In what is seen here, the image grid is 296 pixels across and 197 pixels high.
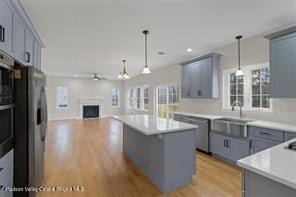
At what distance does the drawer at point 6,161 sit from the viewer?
64.1 inches

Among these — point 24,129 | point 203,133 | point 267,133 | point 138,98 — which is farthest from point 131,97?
point 24,129

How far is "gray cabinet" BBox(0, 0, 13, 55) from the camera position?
173cm

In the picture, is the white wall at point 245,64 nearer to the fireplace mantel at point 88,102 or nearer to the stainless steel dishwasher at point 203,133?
the stainless steel dishwasher at point 203,133

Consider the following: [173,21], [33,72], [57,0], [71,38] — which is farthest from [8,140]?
[173,21]

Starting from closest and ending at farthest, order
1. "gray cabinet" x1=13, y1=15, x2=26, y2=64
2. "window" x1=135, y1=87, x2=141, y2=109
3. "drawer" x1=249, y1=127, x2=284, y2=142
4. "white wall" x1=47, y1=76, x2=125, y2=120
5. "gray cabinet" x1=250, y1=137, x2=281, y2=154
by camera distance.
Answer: "gray cabinet" x1=13, y1=15, x2=26, y2=64, "drawer" x1=249, y1=127, x2=284, y2=142, "gray cabinet" x1=250, y1=137, x2=281, y2=154, "window" x1=135, y1=87, x2=141, y2=109, "white wall" x1=47, y1=76, x2=125, y2=120

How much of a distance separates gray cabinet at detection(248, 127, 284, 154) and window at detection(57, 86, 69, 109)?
32.2 feet

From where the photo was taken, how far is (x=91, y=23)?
2881 mm

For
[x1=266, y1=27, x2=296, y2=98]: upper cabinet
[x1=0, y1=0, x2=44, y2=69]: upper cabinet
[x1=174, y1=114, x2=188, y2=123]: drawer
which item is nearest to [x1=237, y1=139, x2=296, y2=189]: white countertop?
[x1=266, y1=27, x2=296, y2=98]: upper cabinet

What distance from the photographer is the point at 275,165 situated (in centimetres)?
Answer: 116

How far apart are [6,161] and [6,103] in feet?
1.95

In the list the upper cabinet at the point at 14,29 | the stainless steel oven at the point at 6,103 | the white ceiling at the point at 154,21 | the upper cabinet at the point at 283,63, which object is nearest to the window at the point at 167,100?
the white ceiling at the point at 154,21

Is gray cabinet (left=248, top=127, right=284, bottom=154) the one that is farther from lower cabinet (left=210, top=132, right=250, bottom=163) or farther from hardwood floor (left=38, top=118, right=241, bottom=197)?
hardwood floor (left=38, top=118, right=241, bottom=197)

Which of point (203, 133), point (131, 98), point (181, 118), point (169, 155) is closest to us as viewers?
point (169, 155)

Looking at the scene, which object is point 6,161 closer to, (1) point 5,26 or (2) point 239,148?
(1) point 5,26
